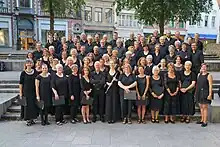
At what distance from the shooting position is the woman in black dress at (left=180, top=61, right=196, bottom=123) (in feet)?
22.9

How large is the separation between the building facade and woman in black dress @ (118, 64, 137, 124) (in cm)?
3234

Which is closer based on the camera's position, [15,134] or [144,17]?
[15,134]

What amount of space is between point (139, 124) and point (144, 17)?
14.0 m

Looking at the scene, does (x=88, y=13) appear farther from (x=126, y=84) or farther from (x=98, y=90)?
(x=126, y=84)

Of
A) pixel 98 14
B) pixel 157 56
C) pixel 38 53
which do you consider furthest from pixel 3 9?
pixel 157 56

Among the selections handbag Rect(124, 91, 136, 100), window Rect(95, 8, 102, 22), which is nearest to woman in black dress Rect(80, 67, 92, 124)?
handbag Rect(124, 91, 136, 100)

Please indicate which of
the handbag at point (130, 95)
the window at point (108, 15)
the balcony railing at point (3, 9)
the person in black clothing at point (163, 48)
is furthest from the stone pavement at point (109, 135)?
the window at point (108, 15)

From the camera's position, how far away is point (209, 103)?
6.86m

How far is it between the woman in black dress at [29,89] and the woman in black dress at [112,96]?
6.97 feet

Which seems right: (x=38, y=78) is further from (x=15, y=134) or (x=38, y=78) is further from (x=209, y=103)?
(x=209, y=103)

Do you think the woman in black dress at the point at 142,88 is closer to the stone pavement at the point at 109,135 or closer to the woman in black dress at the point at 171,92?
the woman in black dress at the point at 171,92

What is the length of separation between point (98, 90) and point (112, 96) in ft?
1.48

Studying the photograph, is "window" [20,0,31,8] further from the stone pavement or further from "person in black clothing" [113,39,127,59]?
the stone pavement

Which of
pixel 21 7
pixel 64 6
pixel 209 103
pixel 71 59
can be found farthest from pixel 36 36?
pixel 209 103
